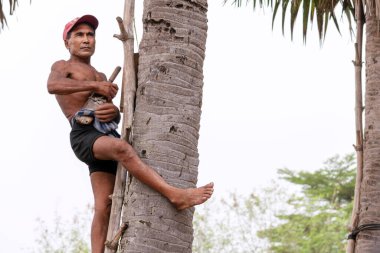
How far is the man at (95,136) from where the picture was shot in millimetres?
5383

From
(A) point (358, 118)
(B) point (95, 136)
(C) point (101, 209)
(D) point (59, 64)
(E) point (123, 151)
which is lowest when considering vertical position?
(C) point (101, 209)

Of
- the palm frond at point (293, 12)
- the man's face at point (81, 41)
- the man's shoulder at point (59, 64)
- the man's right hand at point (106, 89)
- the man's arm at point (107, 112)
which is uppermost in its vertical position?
the palm frond at point (293, 12)

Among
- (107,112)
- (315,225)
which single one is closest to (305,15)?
(107,112)

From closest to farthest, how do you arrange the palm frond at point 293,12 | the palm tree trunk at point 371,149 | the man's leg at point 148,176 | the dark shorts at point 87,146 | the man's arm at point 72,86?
the man's leg at point 148,176
the dark shorts at point 87,146
the man's arm at point 72,86
the palm tree trunk at point 371,149
the palm frond at point 293,12

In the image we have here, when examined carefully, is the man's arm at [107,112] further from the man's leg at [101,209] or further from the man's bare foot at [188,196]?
the man's bare foot at [188,196]

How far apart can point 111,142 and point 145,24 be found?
2.54ft

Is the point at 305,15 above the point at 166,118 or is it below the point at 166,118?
above

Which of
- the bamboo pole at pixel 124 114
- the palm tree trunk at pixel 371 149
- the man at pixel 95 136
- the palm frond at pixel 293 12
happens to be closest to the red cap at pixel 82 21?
the man at pixel 95 136

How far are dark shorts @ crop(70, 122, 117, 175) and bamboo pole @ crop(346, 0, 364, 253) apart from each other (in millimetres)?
2853

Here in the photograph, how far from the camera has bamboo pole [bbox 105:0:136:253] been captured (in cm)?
547

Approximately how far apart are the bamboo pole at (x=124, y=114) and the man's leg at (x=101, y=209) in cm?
20

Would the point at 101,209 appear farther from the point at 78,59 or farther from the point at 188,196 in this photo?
the point at 78,59

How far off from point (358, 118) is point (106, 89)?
3.25 metres

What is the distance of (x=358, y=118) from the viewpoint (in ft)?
27.6
